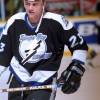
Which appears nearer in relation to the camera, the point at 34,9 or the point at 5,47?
the point at 34,9

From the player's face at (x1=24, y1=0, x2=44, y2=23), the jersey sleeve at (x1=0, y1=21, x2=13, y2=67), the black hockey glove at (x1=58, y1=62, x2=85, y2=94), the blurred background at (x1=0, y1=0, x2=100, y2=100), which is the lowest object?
the blurred background at (x1=0, y1=0, x2=100, y2=100)

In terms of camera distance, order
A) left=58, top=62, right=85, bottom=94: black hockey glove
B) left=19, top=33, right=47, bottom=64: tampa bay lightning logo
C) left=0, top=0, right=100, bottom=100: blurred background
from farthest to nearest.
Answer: left=0, top=0, right=100, bottom=100: blurred background, left=19, top=33, right=47, bottom=64: tampa bay lightning logo, left=58, top=62, right=85, bottom=94: black hockey glove

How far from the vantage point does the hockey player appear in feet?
10.1

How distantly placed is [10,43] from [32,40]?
0.18 meters

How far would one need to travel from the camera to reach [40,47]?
10.1 feet

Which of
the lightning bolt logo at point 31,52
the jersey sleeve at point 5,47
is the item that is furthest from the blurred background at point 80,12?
the lightning bolt logo at point 31,52

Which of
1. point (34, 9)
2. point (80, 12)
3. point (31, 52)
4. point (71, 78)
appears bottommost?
point (80, 12)

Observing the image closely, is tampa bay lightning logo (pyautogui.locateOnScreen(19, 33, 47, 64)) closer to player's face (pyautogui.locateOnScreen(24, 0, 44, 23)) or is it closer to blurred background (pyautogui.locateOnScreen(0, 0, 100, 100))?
player's face (pyautogui.locateOnScreen(24, 0, 44, 23))

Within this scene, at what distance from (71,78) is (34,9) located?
0.48m

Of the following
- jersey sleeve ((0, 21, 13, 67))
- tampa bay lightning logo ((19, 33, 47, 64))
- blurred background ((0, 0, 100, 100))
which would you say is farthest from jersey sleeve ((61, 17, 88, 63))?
blurred background ((0, 0, 100, 100))

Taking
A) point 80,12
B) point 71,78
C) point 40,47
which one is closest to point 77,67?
point 71,78

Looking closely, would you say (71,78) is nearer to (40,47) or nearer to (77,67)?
(77,67)

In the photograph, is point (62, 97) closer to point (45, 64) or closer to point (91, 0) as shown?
point (45, 64)

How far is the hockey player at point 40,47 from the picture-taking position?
307 centimetres
